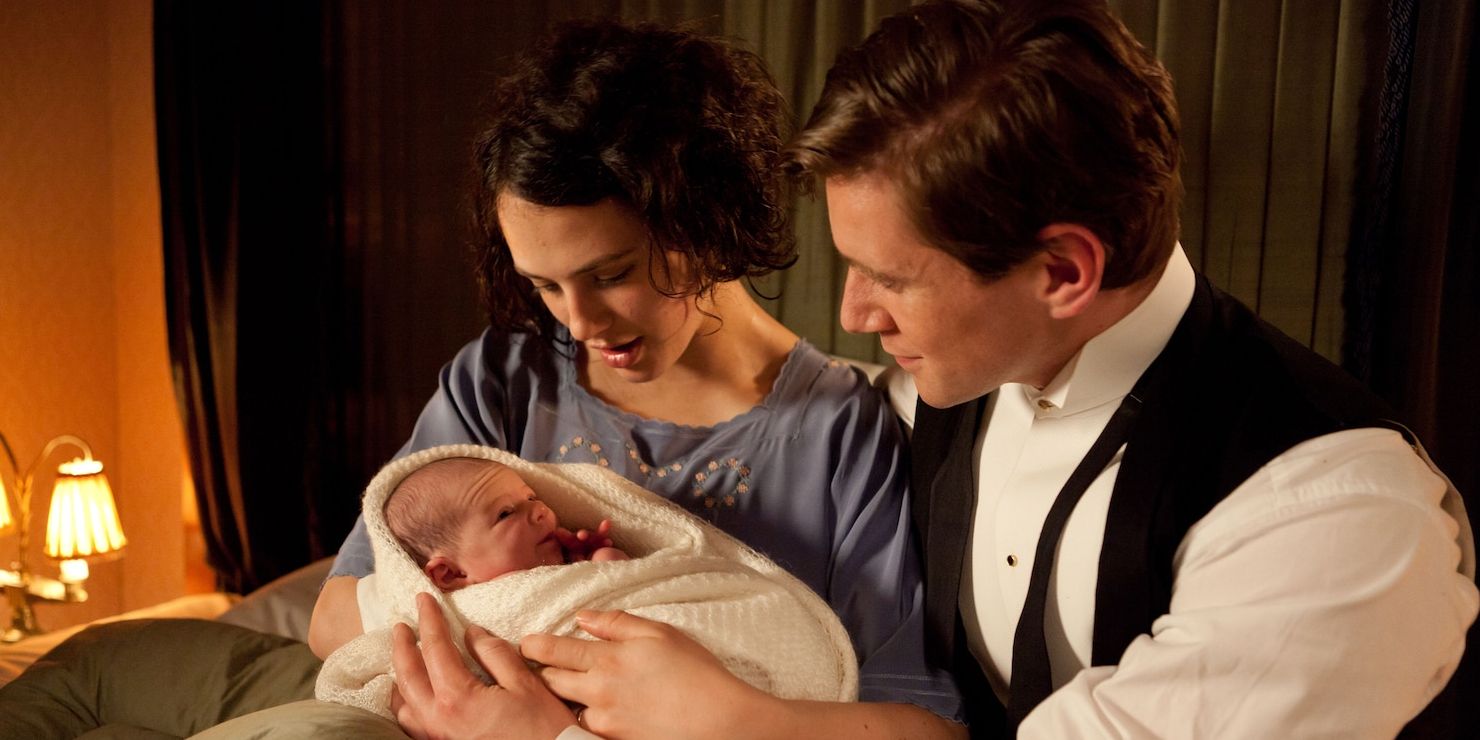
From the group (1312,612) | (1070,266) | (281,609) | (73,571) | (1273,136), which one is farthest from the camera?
(73,571)

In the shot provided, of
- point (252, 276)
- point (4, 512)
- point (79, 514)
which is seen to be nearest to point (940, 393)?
point (252, 276)

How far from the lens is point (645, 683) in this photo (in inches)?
57.2

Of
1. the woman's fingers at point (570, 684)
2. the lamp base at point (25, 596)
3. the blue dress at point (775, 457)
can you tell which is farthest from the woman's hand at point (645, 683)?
the lamp base at point (25, 596)

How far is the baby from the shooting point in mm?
1644

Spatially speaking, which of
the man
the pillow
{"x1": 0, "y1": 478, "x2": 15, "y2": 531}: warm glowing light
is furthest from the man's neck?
{"x1": 0, "y1": 478, "x2": 15, "y2": 531}: warm glowing light

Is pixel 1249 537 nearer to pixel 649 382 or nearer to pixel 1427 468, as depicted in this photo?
pixel 1427 468

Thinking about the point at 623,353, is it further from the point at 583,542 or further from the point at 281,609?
the point at 281,609

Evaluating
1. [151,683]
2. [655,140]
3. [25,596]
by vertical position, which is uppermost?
[655,140]

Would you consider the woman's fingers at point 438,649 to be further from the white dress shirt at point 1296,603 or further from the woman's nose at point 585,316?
the white dress shirt at point 1296,603

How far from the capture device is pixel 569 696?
1504 mm

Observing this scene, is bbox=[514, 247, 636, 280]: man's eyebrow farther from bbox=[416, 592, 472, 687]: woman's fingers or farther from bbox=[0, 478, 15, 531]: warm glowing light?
bbox=[0, 478, 15, 531]: warm glowing light

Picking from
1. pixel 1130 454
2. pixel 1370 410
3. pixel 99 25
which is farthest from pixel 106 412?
pixel 1370 410

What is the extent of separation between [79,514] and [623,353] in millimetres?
1844

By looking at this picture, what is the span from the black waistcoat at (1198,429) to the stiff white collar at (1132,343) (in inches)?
0.7
